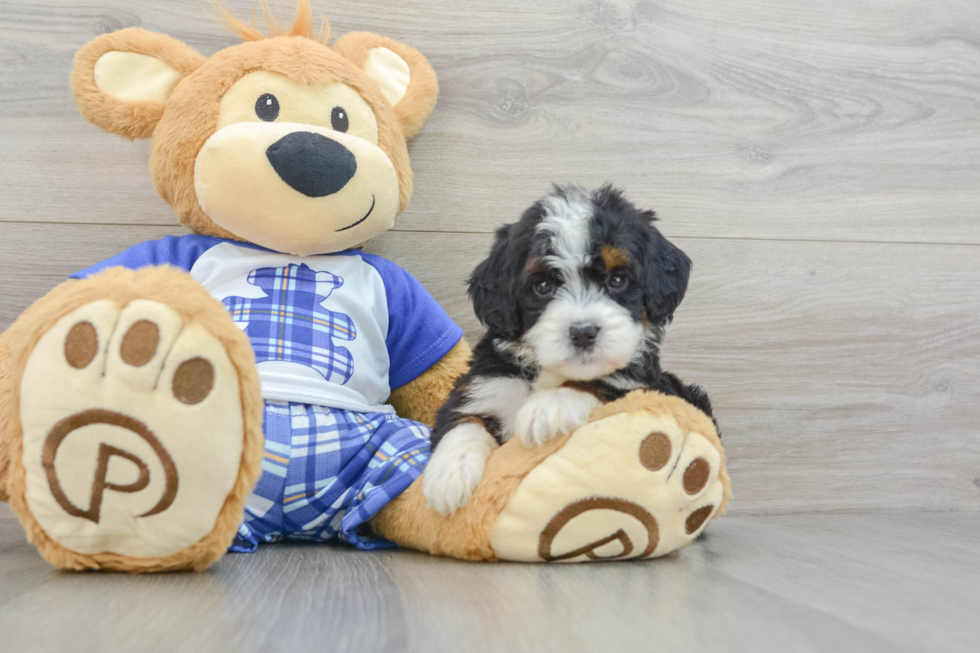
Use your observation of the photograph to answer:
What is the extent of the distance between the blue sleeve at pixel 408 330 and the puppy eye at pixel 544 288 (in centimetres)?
54

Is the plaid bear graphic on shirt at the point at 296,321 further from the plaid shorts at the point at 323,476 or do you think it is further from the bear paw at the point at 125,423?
the bear paw at the point at 125,423

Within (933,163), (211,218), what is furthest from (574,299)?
(933,163)

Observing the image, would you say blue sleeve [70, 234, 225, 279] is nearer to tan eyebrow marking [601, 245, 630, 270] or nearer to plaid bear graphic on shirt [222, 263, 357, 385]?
plaid bear graphic on shirt [222, 263, 357, 385]

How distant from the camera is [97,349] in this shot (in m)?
1.04

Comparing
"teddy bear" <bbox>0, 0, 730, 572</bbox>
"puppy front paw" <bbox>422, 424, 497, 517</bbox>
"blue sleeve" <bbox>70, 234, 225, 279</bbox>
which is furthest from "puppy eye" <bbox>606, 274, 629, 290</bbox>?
"blue sleeve" <bbox>70, 234, 225, 279</bbox>

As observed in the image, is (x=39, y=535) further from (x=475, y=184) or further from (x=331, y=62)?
(x=475, y=184)

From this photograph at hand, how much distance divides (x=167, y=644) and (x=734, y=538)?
4.32 feet

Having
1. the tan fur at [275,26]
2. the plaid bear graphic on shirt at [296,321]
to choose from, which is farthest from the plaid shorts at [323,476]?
the tan fur at [275,26]

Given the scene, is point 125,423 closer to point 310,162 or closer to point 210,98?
point 310,162

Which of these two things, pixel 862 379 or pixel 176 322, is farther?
pixel 862 379

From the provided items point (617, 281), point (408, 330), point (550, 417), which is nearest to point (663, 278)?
point (617, 281)

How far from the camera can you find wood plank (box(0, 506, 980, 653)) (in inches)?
34.5

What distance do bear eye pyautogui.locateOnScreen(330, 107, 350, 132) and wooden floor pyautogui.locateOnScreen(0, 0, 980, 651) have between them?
0.42m

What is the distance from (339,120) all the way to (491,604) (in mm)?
1110
